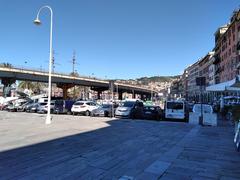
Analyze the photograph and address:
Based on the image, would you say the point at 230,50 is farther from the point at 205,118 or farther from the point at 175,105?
the point at 205,118

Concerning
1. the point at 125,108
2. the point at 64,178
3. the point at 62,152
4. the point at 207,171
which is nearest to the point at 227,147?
the point at 207,171

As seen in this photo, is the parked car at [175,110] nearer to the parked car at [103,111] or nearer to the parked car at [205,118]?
the parked car at [205,118]

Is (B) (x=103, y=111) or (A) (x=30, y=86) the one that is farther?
(A) (x=30, y=86)

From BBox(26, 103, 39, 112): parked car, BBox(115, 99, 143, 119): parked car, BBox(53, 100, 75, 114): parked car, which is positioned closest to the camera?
BBox(115, 99, 143, 119): parked car

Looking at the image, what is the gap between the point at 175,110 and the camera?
25.7 metres

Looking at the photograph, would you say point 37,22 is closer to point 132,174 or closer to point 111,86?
point 111,86

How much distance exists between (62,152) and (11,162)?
1.86 m

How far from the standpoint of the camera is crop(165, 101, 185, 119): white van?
25500 mm

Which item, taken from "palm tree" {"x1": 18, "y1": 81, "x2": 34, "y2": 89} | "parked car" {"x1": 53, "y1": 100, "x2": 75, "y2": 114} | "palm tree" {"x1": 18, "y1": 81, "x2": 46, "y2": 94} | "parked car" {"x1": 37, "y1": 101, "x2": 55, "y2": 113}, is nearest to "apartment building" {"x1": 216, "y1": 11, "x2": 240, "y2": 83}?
"parked car" {"x1": 53, "y1": 100, "x2": 75, "y2": 114}

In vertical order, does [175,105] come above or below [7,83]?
below

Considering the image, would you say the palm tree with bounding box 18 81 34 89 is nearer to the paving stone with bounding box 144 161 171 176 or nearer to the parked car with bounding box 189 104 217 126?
the parked car with bounding box 189 104 217 126

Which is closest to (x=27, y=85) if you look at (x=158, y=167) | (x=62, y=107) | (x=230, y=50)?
(x=230, y=50)

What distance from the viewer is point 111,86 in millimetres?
26094

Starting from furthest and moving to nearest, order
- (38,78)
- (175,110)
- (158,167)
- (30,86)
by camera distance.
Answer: (30,86) < (38,78) < (175,110) < (158,167)
